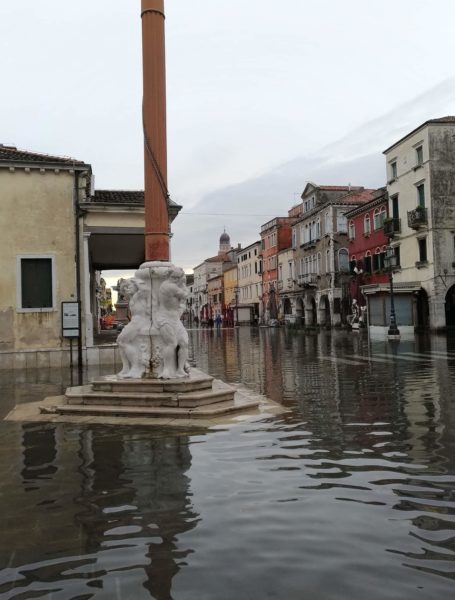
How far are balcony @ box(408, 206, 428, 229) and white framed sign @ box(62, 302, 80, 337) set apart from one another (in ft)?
83.5

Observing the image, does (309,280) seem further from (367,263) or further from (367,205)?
(367,205)

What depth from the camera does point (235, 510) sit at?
157 inches

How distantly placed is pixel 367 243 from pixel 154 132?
37.1 m

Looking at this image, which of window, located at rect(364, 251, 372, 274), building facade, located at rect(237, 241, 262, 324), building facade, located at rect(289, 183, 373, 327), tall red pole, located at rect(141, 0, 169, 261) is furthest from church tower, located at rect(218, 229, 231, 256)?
tall red pole, located at rect(141, 0, 169, 261)

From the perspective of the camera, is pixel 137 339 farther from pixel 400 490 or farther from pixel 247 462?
pixel 400 490

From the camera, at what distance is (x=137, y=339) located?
893cm

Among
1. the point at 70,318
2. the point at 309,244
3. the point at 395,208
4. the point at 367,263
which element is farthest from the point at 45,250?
the point at 309,244

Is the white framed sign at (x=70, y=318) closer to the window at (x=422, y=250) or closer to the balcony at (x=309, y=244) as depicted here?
the window at (x=422, y=250)

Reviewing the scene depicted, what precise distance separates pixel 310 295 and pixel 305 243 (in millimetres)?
5392

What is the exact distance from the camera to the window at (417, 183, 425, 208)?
35.6 meters

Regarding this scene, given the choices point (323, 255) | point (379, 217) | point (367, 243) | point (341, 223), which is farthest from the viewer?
point (323, 255)

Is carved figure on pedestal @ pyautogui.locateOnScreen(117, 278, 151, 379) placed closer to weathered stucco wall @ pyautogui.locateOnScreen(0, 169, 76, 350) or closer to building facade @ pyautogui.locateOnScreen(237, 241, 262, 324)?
weathered stucco wall @ pyautogui.locateOnScreen(0, 169, 76, 350)

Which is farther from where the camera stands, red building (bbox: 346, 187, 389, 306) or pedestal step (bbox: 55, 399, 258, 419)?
red building (bbox: 346, 187, 389, 306)

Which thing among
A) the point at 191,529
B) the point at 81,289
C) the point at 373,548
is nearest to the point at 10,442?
the point at 191,529
